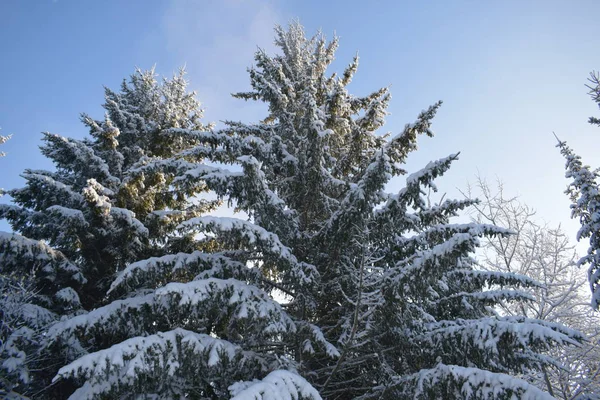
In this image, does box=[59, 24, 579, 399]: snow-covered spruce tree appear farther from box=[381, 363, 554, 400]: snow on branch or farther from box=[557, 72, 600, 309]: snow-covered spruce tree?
box=[557, 72, 600, 309]: snow-covered spruce tree

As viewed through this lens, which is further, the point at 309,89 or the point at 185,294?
the point at 309,89

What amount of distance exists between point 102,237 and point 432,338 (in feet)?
26.1

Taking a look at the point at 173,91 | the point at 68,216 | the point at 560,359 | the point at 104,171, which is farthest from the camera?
the point at 173,91

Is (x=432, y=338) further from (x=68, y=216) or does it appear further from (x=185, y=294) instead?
(x=68, y=216)

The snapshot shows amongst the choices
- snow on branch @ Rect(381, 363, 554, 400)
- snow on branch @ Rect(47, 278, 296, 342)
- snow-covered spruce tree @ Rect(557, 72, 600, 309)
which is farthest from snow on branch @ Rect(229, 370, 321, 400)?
snow-covered spruce tree @ Rect(557, 72, 600, 309)

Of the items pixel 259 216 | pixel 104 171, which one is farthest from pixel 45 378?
pixel 259 216

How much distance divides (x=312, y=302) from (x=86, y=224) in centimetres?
535

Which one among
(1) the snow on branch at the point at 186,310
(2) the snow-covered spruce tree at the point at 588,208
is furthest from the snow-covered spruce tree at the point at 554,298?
(1) the snow on branch at the point at 186,310

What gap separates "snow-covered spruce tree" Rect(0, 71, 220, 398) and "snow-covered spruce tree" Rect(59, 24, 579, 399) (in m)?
1.00

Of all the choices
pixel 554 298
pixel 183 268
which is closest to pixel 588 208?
pixel 554 298

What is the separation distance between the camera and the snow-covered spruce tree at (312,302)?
4.20m

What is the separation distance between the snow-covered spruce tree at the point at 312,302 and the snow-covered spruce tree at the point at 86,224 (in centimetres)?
100

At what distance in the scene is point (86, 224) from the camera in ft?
24.2

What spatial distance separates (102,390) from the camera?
411 cm
